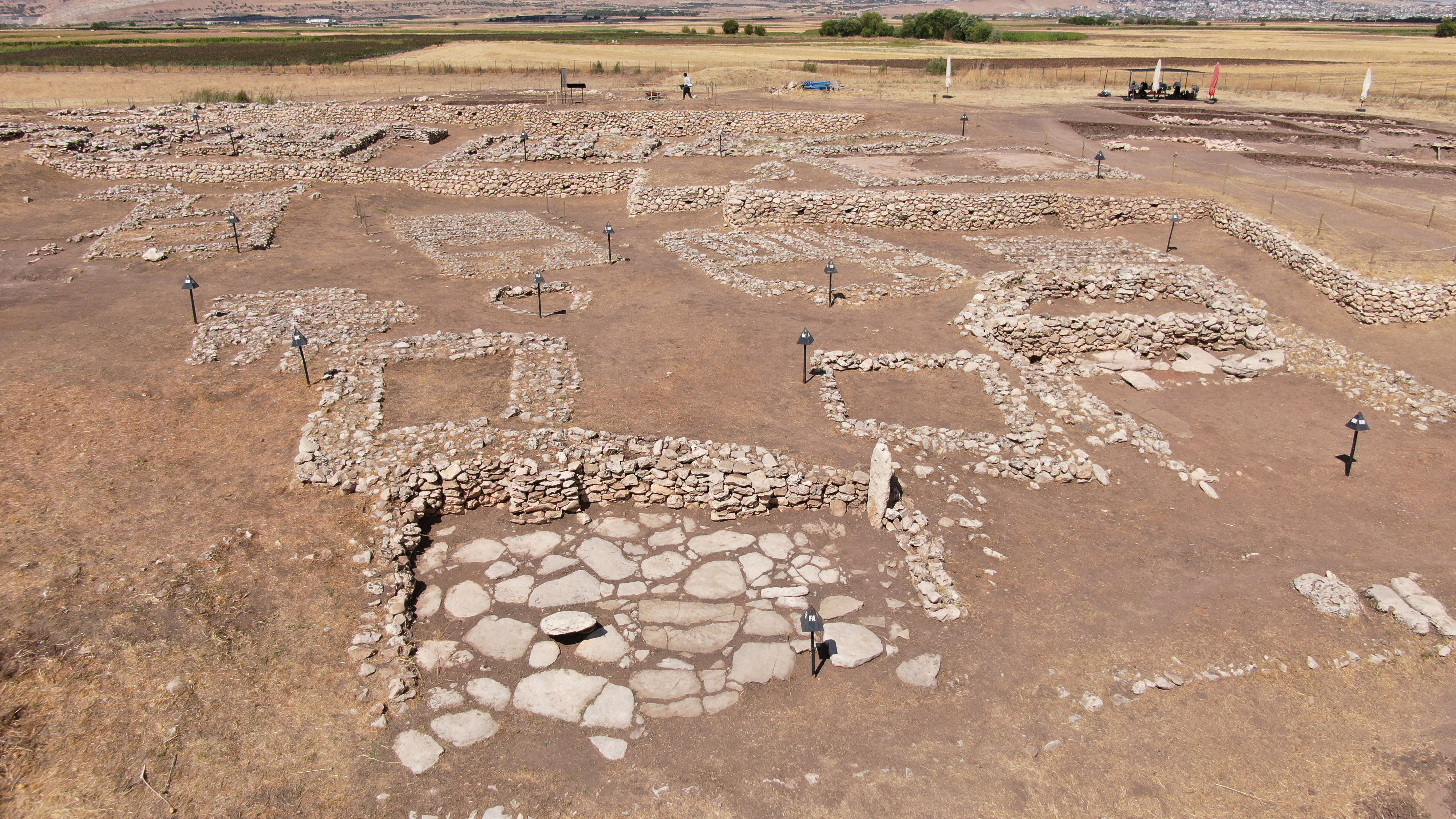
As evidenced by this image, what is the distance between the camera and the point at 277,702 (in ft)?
27.2

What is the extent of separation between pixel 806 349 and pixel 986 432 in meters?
3.92

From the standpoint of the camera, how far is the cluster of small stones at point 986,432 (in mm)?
12852

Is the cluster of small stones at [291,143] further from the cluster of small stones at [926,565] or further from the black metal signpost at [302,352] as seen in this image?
the cluster of small stones at [926,565]

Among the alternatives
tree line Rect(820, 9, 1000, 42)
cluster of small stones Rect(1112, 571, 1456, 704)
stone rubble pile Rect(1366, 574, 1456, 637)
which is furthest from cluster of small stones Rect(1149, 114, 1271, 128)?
tree line Rect(820, 9, 1000, 42)

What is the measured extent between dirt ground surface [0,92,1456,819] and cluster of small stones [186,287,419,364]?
1.64ft

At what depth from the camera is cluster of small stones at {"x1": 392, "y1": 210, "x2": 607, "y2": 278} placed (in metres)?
22.3

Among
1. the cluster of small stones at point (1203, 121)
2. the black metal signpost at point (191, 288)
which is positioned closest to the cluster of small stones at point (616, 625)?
the black metal signpost at point (191, 288)

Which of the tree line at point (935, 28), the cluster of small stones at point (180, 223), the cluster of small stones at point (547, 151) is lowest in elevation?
the cluster of small stones at point (180, 223)

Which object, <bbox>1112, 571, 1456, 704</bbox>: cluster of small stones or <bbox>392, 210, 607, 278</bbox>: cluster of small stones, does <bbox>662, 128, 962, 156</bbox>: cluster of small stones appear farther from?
<bbox>1112, 571, 1456, 704</bbox>: cluster of small stones

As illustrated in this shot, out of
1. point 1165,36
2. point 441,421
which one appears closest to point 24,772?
point 441,421

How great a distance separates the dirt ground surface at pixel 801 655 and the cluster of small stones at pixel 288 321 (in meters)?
0.50

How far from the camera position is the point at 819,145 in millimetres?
33531

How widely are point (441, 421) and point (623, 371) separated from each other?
12.5 feet

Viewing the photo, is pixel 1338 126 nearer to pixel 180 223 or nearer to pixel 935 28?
pixel 180 223
